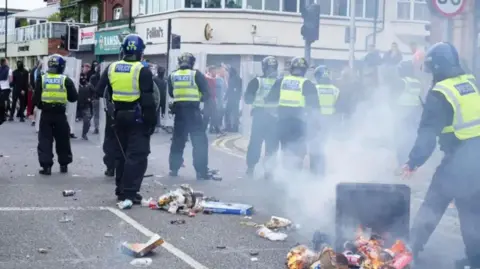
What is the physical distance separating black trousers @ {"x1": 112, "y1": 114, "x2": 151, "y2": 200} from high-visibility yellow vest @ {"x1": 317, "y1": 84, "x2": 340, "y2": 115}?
332 cm

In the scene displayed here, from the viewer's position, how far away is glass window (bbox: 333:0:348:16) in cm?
3712

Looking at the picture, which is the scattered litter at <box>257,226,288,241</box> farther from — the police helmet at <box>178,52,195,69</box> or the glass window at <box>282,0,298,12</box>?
the glass window at <box>282,0,298,12</box>

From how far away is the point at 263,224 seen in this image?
8.19 metres

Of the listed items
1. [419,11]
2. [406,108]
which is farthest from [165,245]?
[419,11]

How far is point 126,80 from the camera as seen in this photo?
30.1ft

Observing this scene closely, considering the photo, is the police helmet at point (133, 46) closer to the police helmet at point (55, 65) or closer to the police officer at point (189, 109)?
the police officer at point (189, 109)

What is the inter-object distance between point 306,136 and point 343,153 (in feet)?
2.05

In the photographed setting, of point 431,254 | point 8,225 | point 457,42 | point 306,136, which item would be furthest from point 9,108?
point 431,254

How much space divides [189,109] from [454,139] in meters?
5.71

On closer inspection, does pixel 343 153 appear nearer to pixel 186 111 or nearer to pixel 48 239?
pixel 186 111

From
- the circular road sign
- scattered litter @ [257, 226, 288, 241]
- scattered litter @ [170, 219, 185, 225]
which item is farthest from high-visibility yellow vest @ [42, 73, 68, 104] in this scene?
the circular road sign

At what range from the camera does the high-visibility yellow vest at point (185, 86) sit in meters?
11.5

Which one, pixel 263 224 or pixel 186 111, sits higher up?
pixel 186 111

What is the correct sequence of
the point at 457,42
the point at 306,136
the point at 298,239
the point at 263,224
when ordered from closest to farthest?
the point at 298,239
the point at 263,224
the point at 306,136
the point at 457,42
